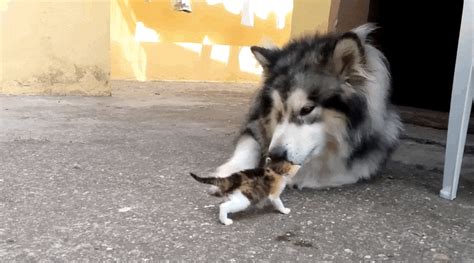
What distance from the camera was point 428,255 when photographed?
1983 mm

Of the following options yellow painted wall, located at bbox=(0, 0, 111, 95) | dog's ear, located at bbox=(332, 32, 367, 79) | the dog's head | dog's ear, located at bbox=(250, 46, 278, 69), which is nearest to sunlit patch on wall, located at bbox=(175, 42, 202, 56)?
yellow painted wall, located at bbox=(0, 0, 111, 95)

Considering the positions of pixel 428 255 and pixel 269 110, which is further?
pixel 269 110

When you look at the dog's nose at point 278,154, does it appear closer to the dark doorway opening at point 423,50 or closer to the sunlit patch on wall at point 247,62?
the dark doorway opening at point 423,50

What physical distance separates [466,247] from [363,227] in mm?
410

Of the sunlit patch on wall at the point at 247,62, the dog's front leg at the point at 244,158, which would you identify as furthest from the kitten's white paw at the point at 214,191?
the sunlit patch on wall at the point at 247,62

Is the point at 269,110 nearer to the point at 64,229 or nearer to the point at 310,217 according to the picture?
the point at 310,217

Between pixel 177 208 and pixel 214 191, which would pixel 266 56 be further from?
pixel 177 208

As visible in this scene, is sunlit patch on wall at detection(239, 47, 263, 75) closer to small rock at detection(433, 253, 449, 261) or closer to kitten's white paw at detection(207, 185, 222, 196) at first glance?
kitten's white paw at detection(207, 185, 222, 196)

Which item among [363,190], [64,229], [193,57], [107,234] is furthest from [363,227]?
[193,57]

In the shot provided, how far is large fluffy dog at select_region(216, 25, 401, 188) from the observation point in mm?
2699

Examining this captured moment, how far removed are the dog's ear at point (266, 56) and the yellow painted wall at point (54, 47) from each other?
3511 mm

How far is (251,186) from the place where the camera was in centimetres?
225

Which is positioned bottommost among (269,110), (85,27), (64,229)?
(64,229)

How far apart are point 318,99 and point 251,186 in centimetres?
71
